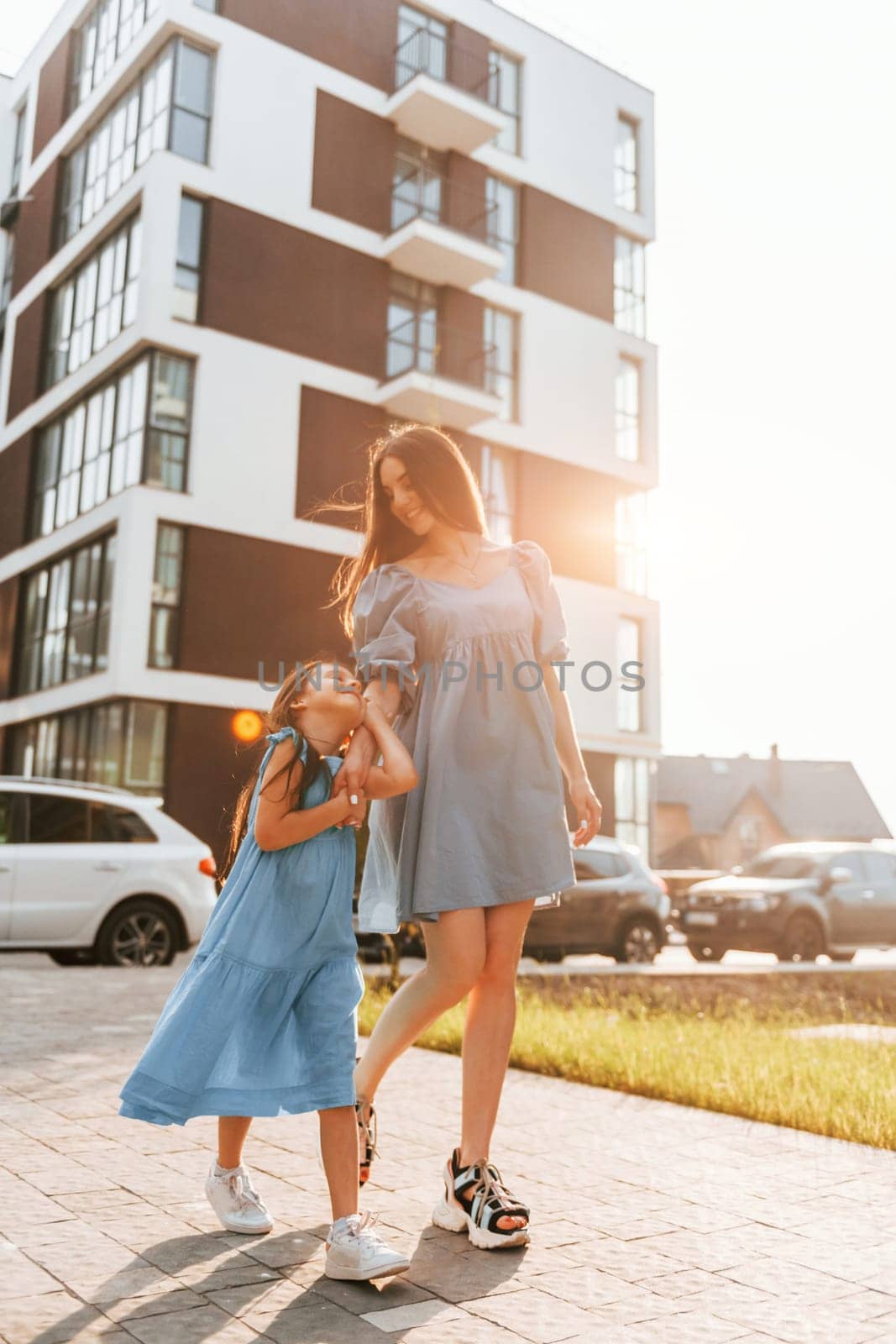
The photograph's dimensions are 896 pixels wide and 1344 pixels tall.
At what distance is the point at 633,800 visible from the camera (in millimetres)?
26812

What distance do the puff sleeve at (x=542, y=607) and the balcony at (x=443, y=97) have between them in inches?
902

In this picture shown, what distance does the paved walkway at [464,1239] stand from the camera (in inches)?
90.4

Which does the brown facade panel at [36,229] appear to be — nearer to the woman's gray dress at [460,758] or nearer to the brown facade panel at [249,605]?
the brown facade panel at [249,605]

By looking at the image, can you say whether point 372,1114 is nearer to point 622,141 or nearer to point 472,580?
point 472,580

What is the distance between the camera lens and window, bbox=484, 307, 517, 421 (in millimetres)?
25734

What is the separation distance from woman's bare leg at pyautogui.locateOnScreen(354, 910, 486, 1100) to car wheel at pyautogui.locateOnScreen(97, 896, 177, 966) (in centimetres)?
757

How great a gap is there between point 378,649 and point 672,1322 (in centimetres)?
167

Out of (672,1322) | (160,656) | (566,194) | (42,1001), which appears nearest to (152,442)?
(160,656)

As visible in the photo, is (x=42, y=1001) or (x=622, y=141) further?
(x=622, y=141)

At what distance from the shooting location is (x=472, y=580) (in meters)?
3.45

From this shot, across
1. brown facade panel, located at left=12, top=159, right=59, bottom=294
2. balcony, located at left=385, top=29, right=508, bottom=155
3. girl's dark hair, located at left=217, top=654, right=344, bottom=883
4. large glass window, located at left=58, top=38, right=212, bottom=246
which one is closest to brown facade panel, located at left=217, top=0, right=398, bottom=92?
balcony, located at left=385, top=29, right=508, bottom=155

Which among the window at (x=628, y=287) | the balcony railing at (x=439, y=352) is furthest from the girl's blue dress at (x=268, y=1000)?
the window at (x=628, y=287)

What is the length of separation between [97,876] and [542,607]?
301 inches

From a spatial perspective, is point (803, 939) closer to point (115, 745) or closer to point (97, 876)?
point (97, 876)
